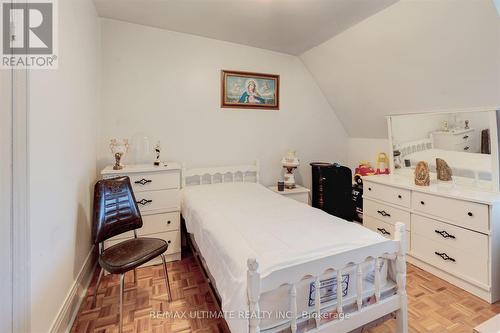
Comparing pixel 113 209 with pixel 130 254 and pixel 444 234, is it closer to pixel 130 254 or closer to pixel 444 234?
pixel 130 254

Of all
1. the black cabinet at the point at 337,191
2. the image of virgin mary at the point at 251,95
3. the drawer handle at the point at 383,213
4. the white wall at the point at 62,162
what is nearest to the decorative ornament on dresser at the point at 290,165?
the black cabinet at the point at 337,191

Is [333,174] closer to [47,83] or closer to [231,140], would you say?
[231,140]

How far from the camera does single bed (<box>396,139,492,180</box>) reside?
2.30 metres

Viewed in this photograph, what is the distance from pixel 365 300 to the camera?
56.8 inches

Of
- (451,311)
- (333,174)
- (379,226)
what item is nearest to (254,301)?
(451,311)

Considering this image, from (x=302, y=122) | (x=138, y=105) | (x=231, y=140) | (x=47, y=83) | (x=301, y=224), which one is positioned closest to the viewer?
(x=47, y=83)

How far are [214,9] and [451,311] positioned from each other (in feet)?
10.9

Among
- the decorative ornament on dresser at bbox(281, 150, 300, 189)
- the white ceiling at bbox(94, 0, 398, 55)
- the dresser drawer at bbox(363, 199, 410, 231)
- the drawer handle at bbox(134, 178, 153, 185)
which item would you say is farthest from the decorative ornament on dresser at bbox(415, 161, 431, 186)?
the drawer handle at bbox(134, 178, 153, 185)

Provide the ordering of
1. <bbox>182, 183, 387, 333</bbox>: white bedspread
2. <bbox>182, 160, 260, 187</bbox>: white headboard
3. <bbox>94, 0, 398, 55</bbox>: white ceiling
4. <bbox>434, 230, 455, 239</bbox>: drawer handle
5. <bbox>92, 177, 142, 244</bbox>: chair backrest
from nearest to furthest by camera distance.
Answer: <bbox>182, 183, 387, 333</bbox>: white bedspread, <bbox>92, 177, 142, 244</bbox>: chair backrest, <bbox>434, 230, 455, 239</bbox>: drawer handle, <bbox>94, 0, 398, 55</bbox>: white ceiling, <bbox>182, 160, 260, 187</bbox>: white headboard

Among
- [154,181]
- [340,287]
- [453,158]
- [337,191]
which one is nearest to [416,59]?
[453,158]

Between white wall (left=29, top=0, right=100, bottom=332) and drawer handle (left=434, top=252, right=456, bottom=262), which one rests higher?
white wall (left=29, top=0, right=100, bottom=332)

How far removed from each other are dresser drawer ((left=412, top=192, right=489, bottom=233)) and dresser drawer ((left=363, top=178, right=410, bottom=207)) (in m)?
0.10

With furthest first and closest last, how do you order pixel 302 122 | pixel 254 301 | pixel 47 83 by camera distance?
pixel 302 122, pixel 47 83, pixel 254 301

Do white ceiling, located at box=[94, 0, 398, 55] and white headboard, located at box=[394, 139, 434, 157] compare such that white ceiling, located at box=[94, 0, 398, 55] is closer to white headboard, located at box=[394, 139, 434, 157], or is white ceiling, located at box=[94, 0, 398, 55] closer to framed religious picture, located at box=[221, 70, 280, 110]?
framed religious picture, located at box=[221, 70, 280, 110]
